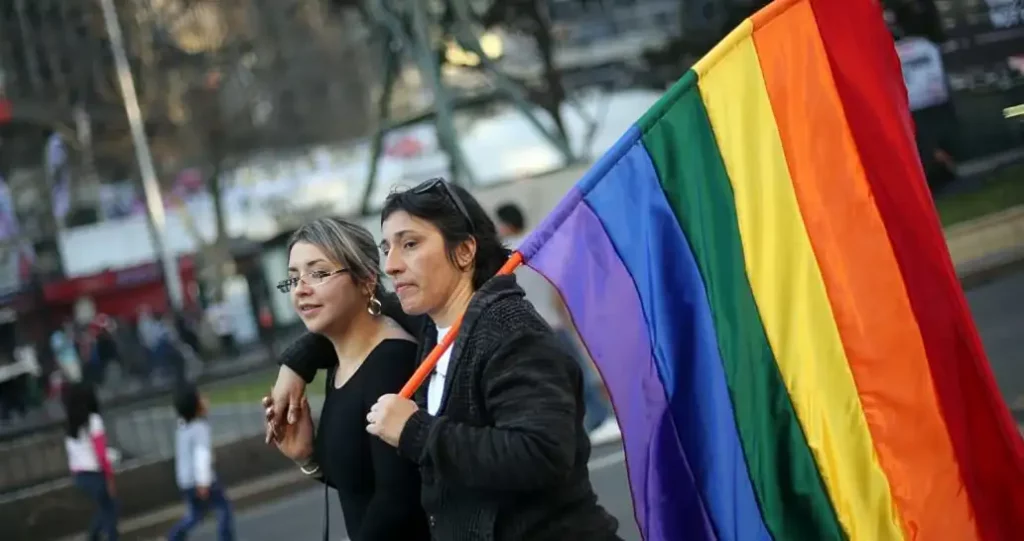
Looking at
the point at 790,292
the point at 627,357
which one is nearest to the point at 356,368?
the point at 627,357

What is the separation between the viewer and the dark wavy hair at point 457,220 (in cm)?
264

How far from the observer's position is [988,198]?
30.1ft

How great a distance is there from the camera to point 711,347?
9.72ft

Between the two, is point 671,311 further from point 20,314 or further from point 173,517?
point 20,314

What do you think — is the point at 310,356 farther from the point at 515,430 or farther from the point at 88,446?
the point at 88,446

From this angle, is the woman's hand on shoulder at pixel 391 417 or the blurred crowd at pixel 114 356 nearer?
the woman's hand on shoulder at pixel 391 417

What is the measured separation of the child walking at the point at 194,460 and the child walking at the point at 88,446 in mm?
1003

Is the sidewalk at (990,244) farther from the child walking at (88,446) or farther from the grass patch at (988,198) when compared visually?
the child walking at (88,446)

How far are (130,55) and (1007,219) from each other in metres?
26.1

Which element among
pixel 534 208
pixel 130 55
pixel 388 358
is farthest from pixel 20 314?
pixel 388 358

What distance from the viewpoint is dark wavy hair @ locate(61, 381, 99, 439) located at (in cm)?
884

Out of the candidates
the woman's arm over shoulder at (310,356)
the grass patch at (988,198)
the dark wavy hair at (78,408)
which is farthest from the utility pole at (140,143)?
the woman's arm over shoulder at (310,356)

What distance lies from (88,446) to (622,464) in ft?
12.2

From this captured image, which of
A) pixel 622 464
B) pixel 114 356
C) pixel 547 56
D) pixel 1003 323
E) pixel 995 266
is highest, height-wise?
pixel 547 56
